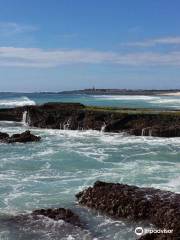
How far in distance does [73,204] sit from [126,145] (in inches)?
553

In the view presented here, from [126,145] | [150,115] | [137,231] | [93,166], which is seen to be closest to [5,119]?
[150,115]

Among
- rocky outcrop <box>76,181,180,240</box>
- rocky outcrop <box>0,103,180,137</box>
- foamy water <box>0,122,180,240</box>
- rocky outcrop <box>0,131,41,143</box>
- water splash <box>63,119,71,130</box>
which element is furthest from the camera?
water splash <box>63,119,71,130</box>

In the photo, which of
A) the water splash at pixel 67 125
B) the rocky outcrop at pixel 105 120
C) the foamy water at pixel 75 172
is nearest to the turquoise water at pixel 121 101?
the rocky outcrop at pixel 105 120

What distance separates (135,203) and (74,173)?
684 centimetres

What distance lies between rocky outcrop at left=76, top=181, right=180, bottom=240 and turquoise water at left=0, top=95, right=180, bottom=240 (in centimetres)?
38

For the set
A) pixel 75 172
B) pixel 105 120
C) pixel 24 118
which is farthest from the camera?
pixel 24 118

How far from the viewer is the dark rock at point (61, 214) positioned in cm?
1275

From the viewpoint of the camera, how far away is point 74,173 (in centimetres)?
1977

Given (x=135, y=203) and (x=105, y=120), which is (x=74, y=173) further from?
(x=105, y=120)

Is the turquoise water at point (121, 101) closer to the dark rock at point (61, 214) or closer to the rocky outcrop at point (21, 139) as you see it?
the rocky outcrop at point (21, 139)

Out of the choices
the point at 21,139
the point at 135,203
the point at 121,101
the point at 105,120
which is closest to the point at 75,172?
the point at 135,203

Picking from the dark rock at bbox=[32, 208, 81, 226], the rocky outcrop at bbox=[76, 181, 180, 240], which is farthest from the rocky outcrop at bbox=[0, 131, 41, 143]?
the dark rock at bbox=[32, 208, 81, 226]

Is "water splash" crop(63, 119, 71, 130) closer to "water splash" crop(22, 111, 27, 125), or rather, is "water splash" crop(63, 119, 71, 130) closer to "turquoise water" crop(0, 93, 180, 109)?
"water splash" crop(22, 111, 27, 125)

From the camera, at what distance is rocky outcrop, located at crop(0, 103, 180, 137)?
33094mm
